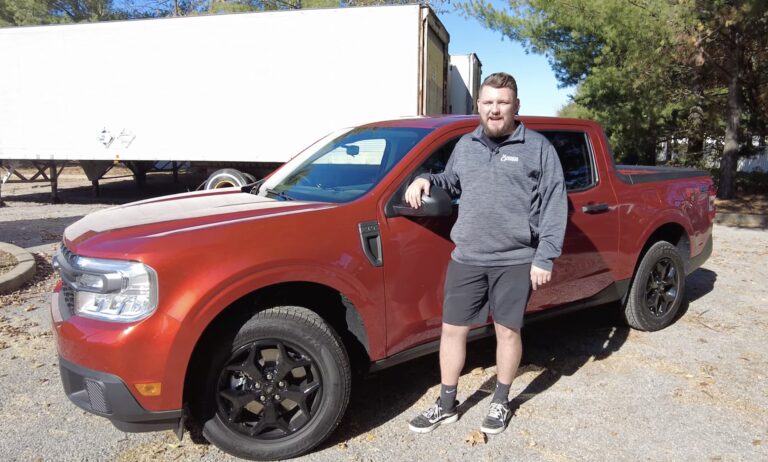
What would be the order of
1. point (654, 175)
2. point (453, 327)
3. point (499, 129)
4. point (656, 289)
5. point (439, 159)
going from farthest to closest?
point (656, 289), point (654, 175), point (439, 159), point (453, 327), point (499, 129)

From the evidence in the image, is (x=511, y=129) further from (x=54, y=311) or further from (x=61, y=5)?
(x=61, y=5)

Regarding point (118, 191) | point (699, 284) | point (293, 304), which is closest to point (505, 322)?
point (293, 304)

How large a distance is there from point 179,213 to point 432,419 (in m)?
1.72

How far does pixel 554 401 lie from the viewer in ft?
10.9

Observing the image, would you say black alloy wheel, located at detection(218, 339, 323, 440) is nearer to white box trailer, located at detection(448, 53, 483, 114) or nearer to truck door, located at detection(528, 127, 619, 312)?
truck door, located at detection(528, 127, 619, 312)

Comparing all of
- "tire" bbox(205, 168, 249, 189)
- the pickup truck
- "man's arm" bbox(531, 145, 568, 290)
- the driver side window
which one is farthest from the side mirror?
"tire" bbox(205, 168, 249, 189)

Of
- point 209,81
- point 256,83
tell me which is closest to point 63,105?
point 209,81

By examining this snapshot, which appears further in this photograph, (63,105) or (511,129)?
(63,105)

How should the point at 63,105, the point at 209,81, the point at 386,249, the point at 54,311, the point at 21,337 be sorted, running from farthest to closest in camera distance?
the point at 63,105, the point at 209,81, the point at 21,337, the point at 386,249, the point at 54,311

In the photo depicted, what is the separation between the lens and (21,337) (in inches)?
167

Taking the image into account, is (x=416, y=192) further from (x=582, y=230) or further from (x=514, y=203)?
(x=582, y=230)

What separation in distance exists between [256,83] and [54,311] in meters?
8.24

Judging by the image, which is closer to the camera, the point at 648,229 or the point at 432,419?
the point at 432,419

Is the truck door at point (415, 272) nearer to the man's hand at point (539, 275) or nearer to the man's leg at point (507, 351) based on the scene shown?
the man's leg at point (507, 351)
